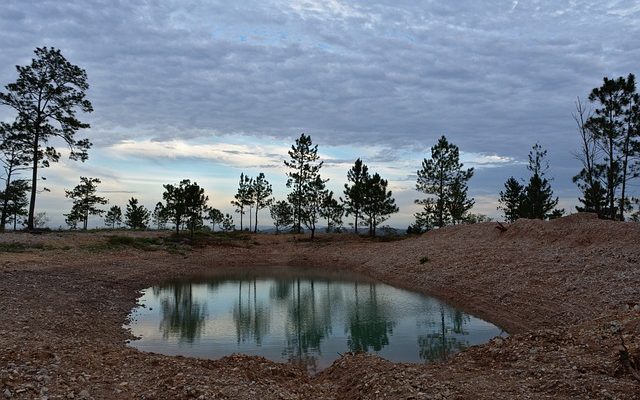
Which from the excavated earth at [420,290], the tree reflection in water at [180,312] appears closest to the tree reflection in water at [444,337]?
the excavated earth at [420,290]

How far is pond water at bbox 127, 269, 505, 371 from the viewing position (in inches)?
610

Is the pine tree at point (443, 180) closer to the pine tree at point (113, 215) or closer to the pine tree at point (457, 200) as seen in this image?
the pine tree at point (457, 200)

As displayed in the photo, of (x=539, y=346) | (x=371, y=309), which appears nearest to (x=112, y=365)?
(x=539, y=346)

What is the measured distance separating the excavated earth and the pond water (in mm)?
1348

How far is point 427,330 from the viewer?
1877cm

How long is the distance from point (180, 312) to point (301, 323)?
6.30 m

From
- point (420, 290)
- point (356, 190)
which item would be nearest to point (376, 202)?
point (356, 190)

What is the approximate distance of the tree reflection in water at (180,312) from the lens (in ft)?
58.9

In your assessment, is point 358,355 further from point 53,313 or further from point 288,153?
point 288,153

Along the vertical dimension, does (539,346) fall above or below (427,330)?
above

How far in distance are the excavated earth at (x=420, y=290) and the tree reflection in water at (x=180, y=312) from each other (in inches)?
62.2

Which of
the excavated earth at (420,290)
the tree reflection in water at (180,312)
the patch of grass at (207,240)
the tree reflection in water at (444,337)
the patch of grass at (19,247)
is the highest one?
the patch of grass at (207,240)

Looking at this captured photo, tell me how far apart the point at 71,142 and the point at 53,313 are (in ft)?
91.1

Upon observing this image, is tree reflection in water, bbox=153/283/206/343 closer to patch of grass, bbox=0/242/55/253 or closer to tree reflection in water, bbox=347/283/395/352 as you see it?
tree reflection in water, bbox=347/283/395/352
